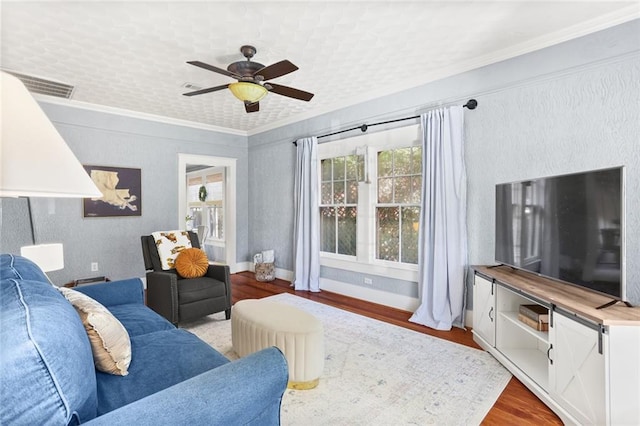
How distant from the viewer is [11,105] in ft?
2.43

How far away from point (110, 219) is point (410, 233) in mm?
4343

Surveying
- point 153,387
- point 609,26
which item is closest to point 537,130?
point 609,26

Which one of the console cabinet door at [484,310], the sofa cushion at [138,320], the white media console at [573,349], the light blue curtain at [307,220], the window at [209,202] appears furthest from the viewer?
the window at [209,202]

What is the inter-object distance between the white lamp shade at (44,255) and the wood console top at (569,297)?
12.0ft

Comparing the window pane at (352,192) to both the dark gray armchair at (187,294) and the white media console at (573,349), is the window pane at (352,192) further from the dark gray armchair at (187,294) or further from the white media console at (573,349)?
the white media console at (573,349)

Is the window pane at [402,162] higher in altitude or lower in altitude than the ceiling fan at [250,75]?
lower

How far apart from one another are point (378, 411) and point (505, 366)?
1180 mm

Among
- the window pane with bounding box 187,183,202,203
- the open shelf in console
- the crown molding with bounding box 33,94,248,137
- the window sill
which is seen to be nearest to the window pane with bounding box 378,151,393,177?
the window sill

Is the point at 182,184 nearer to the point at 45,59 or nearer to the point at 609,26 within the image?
the point at 45,59

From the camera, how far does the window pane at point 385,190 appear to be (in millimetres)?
4051

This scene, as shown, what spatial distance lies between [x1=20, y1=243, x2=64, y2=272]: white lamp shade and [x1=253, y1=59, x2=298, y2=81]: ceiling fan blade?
2.26m

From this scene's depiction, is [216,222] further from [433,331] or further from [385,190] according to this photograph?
[433,331]

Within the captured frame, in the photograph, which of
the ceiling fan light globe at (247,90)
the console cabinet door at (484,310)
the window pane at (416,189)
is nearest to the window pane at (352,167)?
the window pane at (416,189)

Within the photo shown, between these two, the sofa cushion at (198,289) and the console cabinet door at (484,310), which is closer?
the console cabinet door at (484,310)
